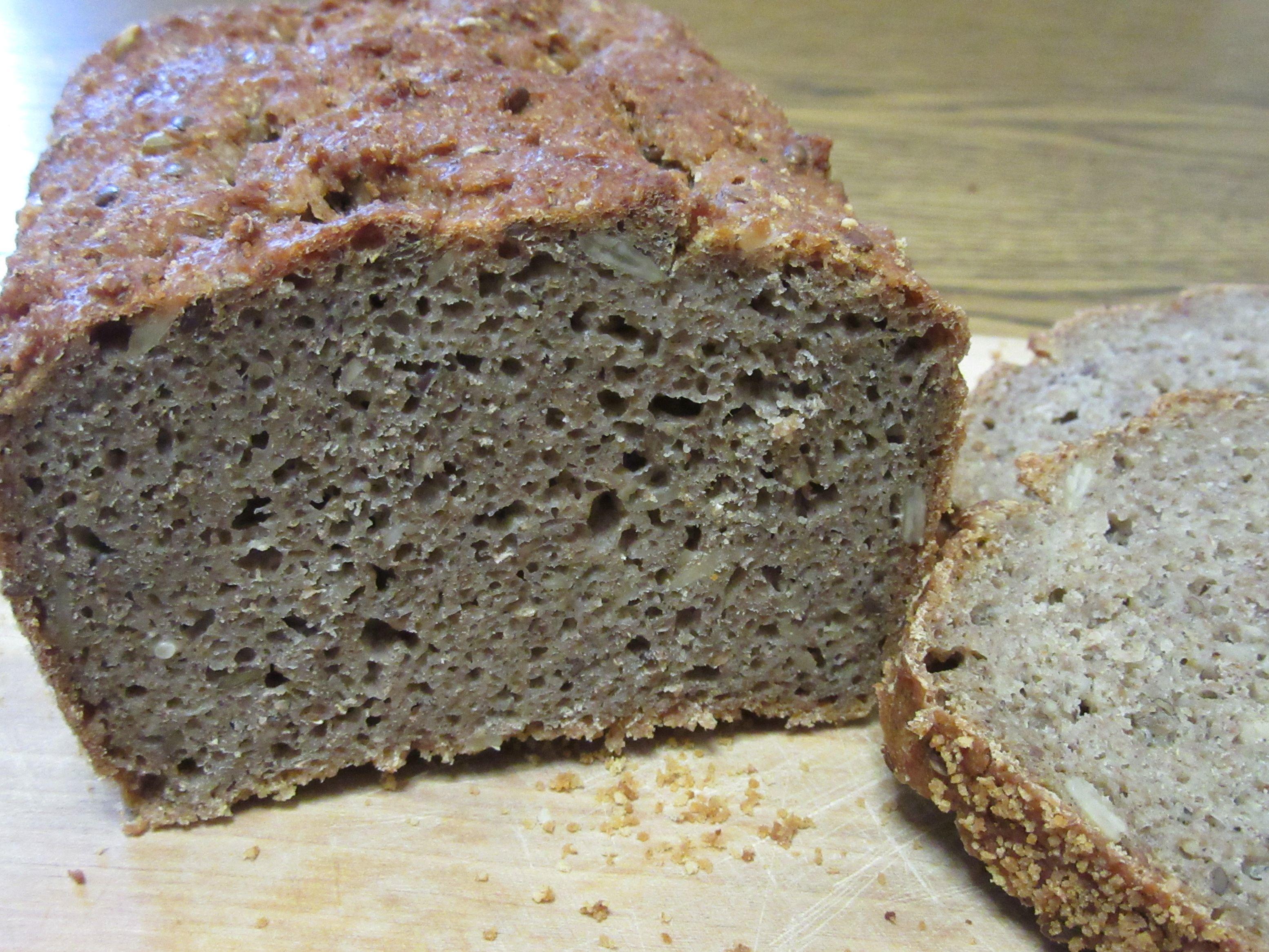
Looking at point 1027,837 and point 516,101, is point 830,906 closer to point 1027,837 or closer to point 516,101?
point 1027,837

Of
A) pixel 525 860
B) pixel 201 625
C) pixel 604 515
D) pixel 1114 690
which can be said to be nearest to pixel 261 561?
pixel 201 625

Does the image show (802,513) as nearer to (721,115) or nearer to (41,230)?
(721,115)

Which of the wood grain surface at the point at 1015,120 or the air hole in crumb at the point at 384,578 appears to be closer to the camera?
the air hole in crumb at the point at 384,578

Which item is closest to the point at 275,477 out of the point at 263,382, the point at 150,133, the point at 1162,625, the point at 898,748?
the point at 263,382

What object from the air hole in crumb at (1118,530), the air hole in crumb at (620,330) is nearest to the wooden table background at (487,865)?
the air hole in crumb at (1118,530)

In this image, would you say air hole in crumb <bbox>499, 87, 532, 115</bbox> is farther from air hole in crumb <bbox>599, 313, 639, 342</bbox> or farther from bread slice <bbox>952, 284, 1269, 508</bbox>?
bread slice <bbox>952, 284, 1269, 508</bbox>

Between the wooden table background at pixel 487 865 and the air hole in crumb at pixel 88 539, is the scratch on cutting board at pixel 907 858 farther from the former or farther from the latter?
the air hole in crumb at pixel 88 539
